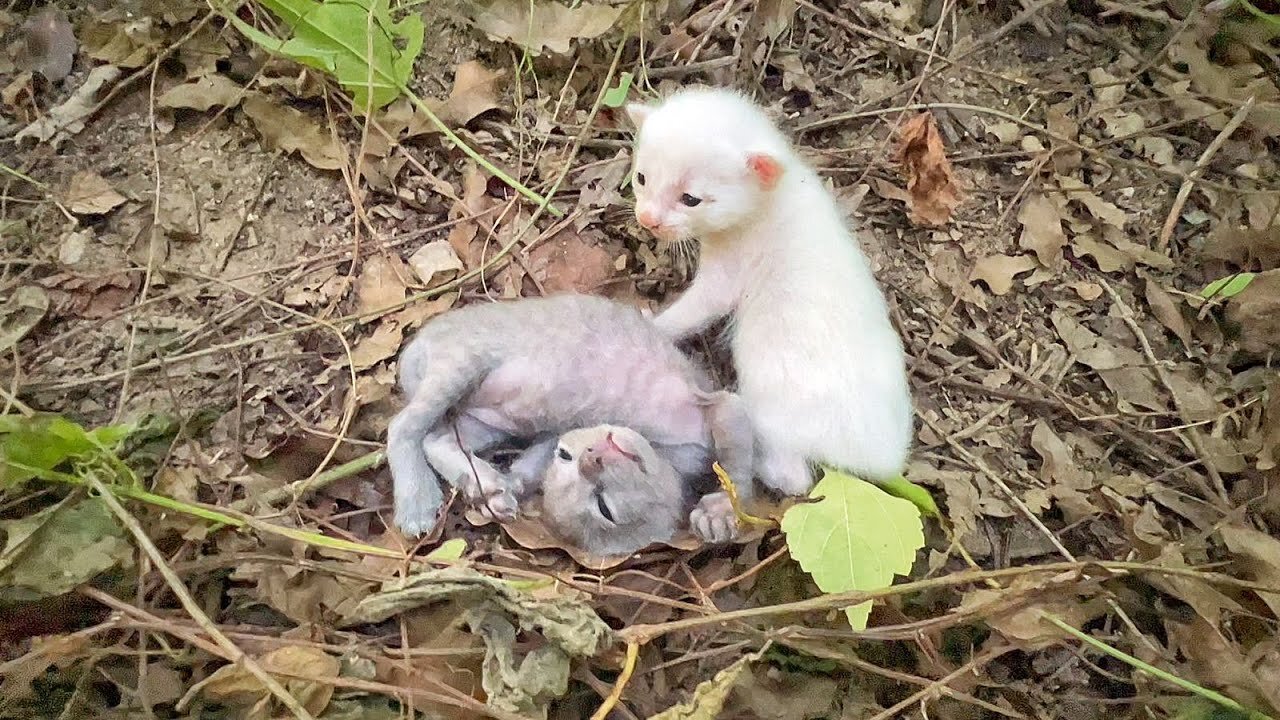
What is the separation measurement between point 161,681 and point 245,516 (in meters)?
0.34

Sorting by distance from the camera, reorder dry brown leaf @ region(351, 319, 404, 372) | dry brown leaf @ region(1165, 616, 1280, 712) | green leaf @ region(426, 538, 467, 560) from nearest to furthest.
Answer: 1. dry brown leaf @ region(1165, 616, 1280, 712)
2. green leaf @ region(426, 538, 467, 560)
3. dry brown leaf @ region(351, 319, 404, 372)

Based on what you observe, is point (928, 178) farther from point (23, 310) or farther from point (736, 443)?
point (23, 310)

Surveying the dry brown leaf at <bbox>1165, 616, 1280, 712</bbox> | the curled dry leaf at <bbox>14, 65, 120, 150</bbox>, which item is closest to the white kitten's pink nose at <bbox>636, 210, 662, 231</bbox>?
the dry brown leaf at <bbox>1165, 616, 1280, 712</bbox>

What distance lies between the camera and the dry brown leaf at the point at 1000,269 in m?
2.48

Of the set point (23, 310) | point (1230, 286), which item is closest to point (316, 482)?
point (23, 310)

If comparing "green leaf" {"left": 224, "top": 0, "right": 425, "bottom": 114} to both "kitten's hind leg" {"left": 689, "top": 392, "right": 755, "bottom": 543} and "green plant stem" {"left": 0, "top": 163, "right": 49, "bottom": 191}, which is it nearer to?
"green plant stem" {"left": 0, "top": 163, "right": 49, "bottom": 191}

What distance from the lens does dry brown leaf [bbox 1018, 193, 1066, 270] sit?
2.51m

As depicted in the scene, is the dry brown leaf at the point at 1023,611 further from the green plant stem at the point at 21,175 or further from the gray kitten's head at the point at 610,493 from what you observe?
the green plant stem at the point at 21,175

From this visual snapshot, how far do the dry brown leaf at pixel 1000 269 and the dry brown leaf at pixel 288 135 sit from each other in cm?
179

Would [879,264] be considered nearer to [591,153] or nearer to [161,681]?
[591,153]

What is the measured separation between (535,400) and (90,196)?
1.32 metres

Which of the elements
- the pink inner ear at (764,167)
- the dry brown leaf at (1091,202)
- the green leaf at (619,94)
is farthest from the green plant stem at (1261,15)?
the green leaf at (619,94)

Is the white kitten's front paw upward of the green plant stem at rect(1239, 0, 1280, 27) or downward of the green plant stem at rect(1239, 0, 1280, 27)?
downward

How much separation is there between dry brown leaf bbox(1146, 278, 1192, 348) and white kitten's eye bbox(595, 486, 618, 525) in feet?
5.23
